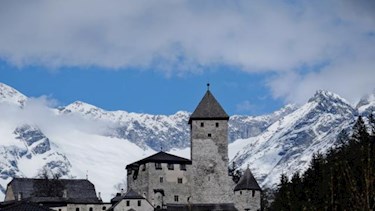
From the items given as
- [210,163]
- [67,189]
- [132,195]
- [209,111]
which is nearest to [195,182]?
[210,163]

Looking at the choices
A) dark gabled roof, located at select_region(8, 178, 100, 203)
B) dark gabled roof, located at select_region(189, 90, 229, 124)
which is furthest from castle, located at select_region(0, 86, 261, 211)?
dark gabled roof, located at select_region(8, 178, 100, 203)

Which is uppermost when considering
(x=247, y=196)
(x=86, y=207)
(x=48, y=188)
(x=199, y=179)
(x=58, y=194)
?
(x=48, y=188)

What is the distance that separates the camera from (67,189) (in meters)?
101

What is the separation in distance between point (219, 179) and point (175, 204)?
5789 mm

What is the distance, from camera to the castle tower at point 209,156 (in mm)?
89312

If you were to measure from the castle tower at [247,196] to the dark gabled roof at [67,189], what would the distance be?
726 inches

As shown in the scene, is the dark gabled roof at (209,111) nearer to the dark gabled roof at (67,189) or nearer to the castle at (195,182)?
the castle at (195,182)

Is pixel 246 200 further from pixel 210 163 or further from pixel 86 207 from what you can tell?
pixel 86 207

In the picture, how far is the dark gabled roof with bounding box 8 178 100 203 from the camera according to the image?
97000 millimetres

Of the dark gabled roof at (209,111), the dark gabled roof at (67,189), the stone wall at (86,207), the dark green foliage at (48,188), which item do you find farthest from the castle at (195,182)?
Result: the dark green foliage at (48,188)

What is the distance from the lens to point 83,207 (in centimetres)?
9562

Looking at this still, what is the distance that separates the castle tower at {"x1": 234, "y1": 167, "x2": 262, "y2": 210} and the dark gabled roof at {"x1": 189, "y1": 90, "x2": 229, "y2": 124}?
8205 millimetres

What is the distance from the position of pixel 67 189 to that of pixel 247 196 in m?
24.3

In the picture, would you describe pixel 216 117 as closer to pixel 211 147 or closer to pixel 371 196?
pixel 211 147
